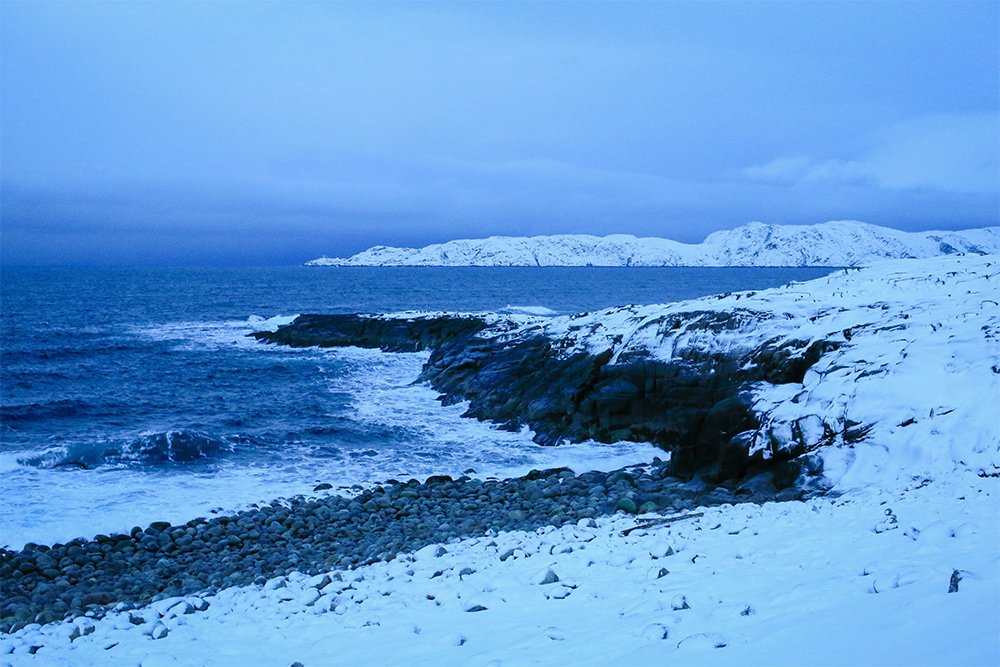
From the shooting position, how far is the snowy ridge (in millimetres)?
11086

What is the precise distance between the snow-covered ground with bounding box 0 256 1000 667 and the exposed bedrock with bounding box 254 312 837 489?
1079 mm

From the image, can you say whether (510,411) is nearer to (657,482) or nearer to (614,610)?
(657,482)

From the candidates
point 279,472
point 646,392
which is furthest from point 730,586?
point 279,472

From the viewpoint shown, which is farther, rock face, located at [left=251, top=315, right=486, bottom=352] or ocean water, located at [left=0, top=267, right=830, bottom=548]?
rock face, located at [left=251, top=315, right=486, bottom=352]

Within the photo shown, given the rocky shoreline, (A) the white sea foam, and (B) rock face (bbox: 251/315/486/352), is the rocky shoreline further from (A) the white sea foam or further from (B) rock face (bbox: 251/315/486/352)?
(B) rock face (bbox: 251/315/486/352)

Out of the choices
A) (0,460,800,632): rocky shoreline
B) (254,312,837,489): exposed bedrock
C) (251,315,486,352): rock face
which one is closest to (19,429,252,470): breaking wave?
(0,460,800,632): rocky shoreline

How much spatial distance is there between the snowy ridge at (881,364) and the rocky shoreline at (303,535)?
6.19 feet

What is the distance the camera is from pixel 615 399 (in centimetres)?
1988

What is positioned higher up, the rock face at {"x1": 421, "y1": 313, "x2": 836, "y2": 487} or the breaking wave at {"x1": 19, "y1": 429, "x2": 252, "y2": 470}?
the rock face at {"x1": 421, "y1": 313, "x2": 836, "y2": 487}

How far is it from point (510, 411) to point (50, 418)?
17.2 m

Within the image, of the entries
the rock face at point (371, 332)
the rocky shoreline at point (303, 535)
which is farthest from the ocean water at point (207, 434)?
the rock face at point (371, 332)

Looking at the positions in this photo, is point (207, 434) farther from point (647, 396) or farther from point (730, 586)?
point (730, 586)

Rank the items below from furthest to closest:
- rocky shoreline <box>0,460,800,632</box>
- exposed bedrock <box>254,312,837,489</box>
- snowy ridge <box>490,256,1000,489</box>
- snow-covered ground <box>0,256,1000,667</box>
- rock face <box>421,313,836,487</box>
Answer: rock face <box>421,313,836,487</box>, exposed bedrock <box>254,312,837,489</box>, snowy ridge <box>490,256,1000,489</box>, rocky shoreline <box>0,460,800,632</box>, snow-covered ground <box>0,256,1000,667</box>

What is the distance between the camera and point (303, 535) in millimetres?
12781
